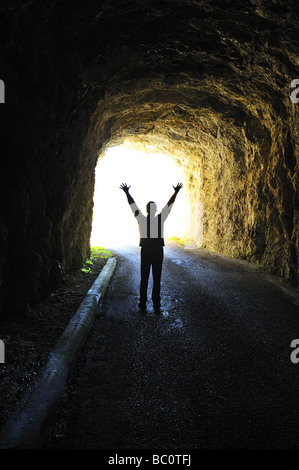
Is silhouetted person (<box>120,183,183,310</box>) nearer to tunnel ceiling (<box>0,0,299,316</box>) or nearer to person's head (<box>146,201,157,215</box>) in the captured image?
person's head (<box>146,201,157,215</box>)

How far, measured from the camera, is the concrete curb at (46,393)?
208 centimetres

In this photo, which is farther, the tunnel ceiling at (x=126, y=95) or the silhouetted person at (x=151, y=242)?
the silhouetted person at (x=151, y=242)

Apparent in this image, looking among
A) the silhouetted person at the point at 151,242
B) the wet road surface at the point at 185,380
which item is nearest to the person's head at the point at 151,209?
the silhouetted person at the point at 151,242

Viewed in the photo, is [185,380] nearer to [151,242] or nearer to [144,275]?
[144,275]

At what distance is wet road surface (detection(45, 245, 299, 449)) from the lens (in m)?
2.37

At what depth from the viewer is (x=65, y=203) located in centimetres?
643

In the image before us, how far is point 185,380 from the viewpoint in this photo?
3.16m

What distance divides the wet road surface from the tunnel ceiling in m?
2.10

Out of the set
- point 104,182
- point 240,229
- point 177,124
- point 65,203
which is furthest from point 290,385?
point 104,182

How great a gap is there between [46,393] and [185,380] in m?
1.53

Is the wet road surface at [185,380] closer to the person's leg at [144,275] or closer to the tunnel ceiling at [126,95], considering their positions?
the person's leg at [144,275]

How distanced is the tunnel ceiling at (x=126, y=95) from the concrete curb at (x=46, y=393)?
1367 millimetres

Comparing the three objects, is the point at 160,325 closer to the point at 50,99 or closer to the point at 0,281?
the point at 0,281

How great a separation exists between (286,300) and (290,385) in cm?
342
